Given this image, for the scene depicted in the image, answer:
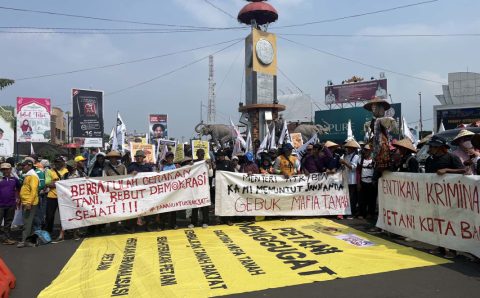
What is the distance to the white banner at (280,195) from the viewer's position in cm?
887

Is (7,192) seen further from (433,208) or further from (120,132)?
(120,132)

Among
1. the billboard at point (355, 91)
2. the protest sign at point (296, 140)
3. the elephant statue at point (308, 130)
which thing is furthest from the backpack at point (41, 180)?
the billboard at point (355, 91)

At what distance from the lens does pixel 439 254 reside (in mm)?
6168

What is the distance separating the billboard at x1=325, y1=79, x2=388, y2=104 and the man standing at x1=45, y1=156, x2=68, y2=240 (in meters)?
54.0

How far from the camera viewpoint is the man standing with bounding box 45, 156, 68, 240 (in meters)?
8.04

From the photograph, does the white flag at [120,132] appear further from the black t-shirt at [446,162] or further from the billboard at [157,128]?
the black t-shirt at [446,162]

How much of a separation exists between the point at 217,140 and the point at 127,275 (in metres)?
19.9

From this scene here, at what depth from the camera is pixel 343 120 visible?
3073cm

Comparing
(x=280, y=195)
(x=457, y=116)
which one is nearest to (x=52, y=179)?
(x=280, y=195)

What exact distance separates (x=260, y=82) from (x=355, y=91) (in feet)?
118

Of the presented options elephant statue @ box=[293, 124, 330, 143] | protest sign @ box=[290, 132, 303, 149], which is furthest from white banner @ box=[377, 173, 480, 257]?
elephant statue @ box=[293, 124, 330, 143]

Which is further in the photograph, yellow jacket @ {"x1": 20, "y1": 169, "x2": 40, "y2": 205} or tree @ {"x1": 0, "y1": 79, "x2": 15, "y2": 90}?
tree @ {"x1": 0, "y1": 79, "x2": 15, "y2": 90}

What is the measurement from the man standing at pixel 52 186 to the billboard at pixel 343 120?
74.0 ft

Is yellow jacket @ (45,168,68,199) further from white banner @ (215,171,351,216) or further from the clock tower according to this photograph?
the clock tower
